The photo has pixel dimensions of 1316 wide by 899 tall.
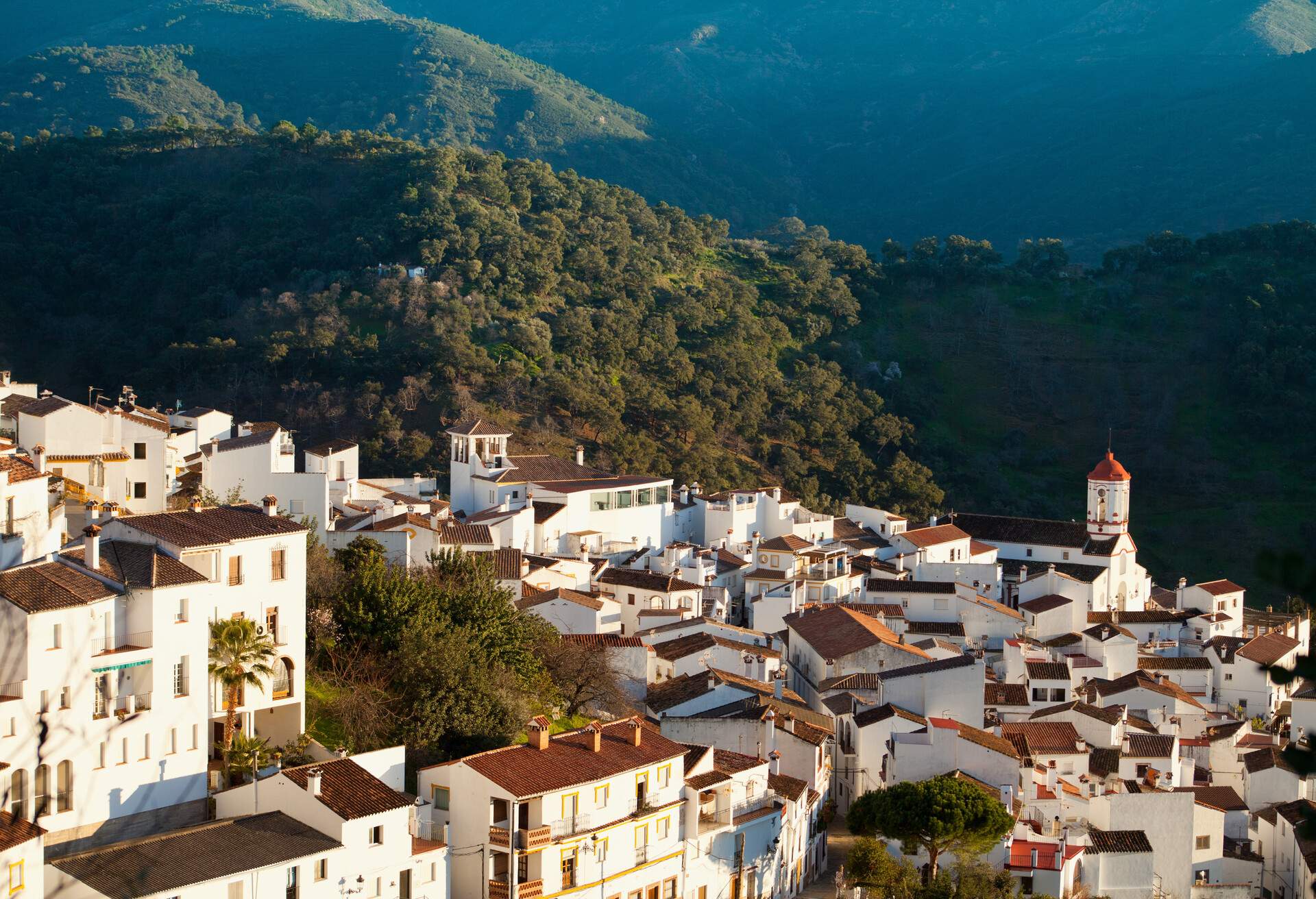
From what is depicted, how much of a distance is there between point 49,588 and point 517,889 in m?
7.79

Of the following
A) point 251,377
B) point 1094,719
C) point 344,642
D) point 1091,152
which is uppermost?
point 1091,152

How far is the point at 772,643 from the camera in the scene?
4009 centimetres

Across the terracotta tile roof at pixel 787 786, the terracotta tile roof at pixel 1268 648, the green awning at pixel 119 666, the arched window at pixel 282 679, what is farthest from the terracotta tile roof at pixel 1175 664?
the green awning at pixel 119 666

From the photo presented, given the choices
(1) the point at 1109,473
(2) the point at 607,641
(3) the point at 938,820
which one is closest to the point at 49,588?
(3) the point at 938,820

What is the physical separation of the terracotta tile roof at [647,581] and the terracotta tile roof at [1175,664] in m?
13.3

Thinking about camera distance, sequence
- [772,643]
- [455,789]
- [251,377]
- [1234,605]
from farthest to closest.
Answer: [251,377] → [1234,605] → [772,643] → [455,789]

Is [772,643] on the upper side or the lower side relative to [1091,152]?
lower

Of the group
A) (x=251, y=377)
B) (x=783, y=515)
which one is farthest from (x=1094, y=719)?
(x=251, y=377)

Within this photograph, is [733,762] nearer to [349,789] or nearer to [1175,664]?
[349,789]

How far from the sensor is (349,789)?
21.6 metres

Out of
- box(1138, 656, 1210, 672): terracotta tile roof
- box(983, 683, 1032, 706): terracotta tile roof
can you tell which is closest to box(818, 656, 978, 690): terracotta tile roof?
box(983, 683, 1032, 706): terracotta tile roof

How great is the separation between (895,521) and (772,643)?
13.7 metres

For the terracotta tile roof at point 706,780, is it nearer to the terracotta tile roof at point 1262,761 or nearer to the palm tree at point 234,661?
the palm tree at point 234,661

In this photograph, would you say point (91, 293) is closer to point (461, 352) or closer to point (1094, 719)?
point (461, 352)
